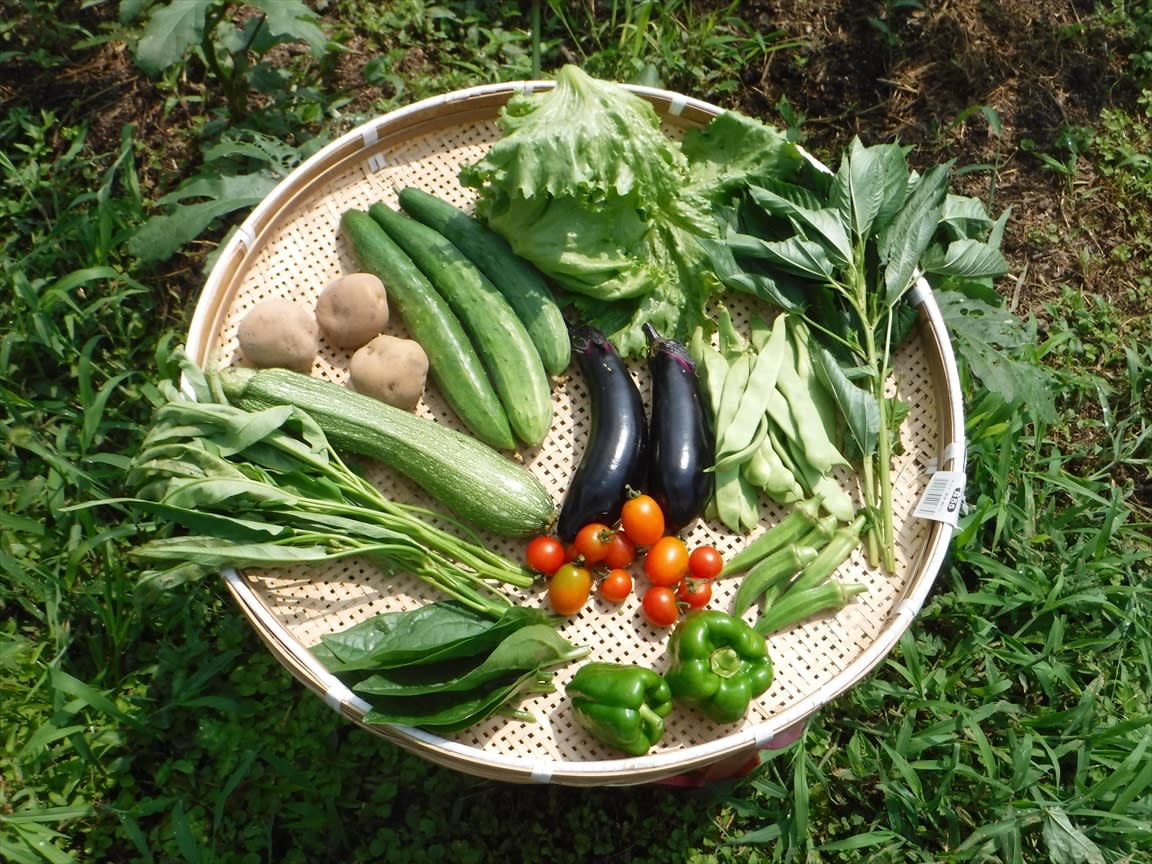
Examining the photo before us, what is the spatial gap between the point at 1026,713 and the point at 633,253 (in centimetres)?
235

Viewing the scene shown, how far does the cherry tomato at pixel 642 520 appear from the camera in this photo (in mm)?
3137

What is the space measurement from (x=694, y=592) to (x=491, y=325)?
1.16 meters

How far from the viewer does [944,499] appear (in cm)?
328

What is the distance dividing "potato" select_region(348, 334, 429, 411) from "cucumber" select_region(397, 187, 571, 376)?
401mm

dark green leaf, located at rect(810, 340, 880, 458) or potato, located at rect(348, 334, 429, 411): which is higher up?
potato, located at rect(348, 334, 429, 411)

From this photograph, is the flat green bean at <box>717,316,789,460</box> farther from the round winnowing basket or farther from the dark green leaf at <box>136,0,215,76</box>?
the dark green leaf at <box>136,0,215,76</box>

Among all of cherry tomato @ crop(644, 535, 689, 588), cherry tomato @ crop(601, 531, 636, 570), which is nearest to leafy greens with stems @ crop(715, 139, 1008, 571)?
cherry tomato @ crop(644, 535, 689, 588)

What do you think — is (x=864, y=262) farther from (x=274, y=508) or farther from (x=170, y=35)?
(x=170, y=35)

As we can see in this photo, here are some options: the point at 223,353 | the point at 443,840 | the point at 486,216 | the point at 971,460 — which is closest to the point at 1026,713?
the point at 971,460

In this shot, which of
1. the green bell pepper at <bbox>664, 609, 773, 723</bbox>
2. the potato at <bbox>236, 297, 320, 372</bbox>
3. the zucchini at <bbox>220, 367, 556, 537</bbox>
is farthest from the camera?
the potato at <bbox>236, 297, 320, 372</bbox>

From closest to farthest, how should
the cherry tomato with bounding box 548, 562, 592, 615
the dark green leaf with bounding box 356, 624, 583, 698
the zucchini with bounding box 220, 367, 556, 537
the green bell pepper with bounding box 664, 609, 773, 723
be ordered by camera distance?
the dark green leaf with bounding box 356, 624, 583, 698
the green bell pepper with bounding box 664, 609, 773, 723
the cherry tomato with bounding box 548, 562, 592, 615
the zucchini with bounding box 220, 367, 556, 537

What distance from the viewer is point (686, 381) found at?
11.0ft

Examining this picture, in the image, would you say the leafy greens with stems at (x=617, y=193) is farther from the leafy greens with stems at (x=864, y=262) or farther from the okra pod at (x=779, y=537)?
the okra pod at (x=779, y=537)

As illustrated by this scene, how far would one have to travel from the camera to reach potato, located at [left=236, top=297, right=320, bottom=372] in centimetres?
328
